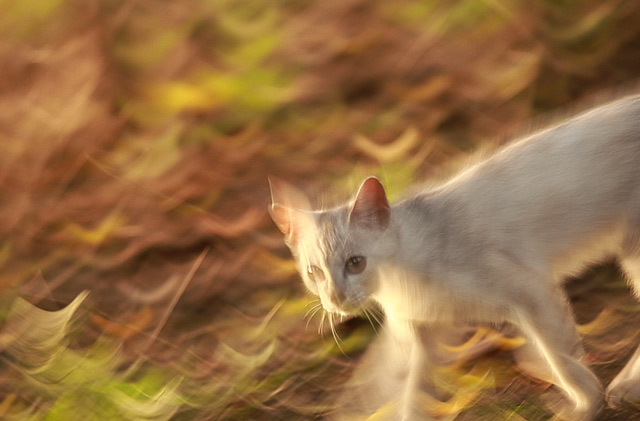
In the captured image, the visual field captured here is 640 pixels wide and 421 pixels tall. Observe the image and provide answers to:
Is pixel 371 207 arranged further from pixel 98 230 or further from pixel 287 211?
pixel 98 230

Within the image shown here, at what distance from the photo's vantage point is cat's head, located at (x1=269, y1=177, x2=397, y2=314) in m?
0.49

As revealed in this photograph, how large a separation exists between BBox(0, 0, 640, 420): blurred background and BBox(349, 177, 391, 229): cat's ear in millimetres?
124

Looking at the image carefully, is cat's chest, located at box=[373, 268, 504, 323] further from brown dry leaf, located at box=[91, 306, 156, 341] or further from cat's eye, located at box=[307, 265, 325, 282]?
brown dry leaf, located at box=[91, 306, 156, 341]

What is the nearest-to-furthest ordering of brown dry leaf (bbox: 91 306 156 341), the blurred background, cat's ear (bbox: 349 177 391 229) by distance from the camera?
cat's ear (bbox: 349 177 391 229)
the blurred background
brown dry leaf (bbox: 91 306 156 341)

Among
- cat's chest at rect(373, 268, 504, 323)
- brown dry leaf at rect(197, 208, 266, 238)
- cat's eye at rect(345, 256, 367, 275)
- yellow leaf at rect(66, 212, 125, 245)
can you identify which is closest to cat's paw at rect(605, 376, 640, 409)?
cat's chest at rect(373, 268, 504, 323)

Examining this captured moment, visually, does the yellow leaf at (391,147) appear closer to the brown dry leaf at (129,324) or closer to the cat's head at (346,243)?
the cat's head at (346,243)

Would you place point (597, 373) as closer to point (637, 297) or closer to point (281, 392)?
point (637, 297)

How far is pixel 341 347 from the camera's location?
28.4 inches

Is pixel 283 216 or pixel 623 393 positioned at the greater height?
pixel 283 216

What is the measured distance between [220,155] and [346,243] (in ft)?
1.00

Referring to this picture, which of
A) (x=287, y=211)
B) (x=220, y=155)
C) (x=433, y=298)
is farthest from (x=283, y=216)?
(x=220, y=155)

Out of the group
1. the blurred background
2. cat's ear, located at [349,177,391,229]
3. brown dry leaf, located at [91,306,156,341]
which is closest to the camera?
cat's ear, located at [349,177,391,229]

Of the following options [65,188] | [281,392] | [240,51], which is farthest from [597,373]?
[65,188]

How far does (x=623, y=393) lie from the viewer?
1.72 feet
